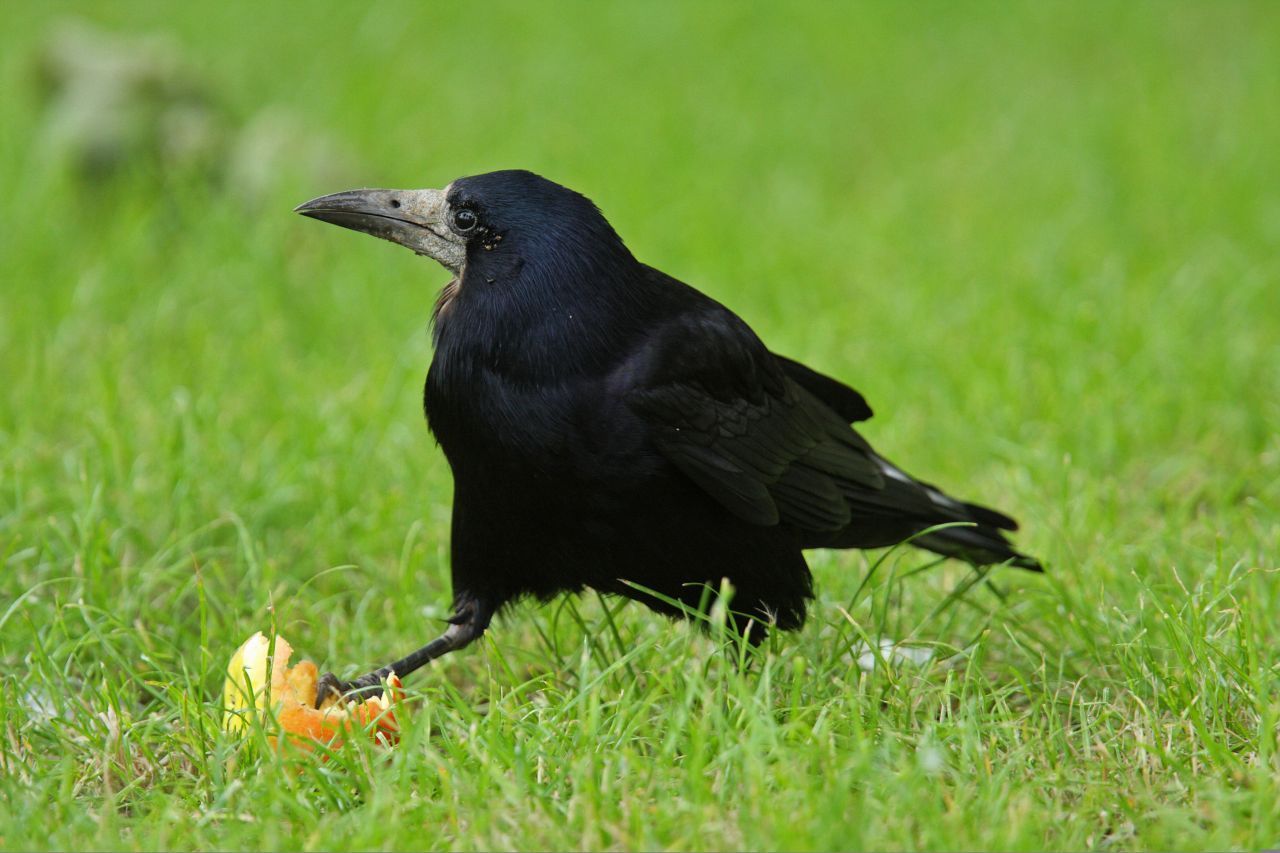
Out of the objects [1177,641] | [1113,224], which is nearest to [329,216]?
[1177,641]

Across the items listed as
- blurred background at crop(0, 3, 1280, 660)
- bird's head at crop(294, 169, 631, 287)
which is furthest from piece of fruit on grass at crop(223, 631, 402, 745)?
bird's head at crop(294, 169, 631, 287)

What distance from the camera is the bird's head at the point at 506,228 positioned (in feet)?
9.80

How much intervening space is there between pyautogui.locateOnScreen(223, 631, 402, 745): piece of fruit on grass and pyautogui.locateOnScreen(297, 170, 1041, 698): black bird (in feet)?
0.29

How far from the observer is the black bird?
288cm

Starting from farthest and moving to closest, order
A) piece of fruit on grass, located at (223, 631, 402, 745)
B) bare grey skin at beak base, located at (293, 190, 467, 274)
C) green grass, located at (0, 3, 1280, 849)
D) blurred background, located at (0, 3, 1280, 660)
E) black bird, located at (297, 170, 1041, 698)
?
blurred background, located at (0, 3, 1280, 660) → bare grey skin at beak base, located at (293, 190, 467, 274) → black bird, located at (297, 170, 1041, 698) → piece of fruit on grass, located at (223, 631, 402, 745) → green grass, located at (0, 3, 1280, 849)

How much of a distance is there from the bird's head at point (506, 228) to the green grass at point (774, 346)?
2.58ft

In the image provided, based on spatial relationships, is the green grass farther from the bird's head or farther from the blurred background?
the bird's head

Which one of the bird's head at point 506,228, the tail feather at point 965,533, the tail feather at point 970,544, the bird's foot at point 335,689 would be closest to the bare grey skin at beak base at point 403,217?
the bird's head at point 506,228

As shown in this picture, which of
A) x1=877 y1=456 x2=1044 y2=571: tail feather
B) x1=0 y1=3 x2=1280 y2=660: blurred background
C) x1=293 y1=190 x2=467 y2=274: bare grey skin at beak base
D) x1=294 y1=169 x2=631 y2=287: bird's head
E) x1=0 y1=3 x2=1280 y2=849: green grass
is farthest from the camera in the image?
x1=0 y1=3 x2=1280 y2=660: blurred background

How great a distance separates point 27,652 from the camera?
324 centimetres

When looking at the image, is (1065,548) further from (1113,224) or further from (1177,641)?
(1113,224)

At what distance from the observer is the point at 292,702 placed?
9.29 ft

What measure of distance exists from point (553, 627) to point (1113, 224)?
4013 millimetres

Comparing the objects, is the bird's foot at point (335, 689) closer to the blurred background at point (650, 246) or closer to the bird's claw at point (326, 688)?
the bird's claw at point (326, 688)
